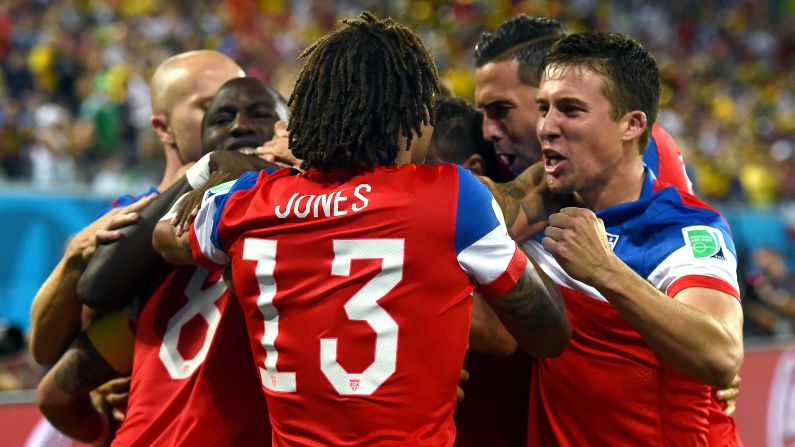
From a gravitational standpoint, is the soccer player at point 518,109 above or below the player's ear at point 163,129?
Result: above

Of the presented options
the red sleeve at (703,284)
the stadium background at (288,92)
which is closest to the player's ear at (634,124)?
the red sleeve at (703,284)

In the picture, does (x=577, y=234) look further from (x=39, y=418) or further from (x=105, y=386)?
(x=39, y=418)

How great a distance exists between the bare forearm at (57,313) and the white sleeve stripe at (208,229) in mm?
793

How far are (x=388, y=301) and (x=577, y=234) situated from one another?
1.94 ft

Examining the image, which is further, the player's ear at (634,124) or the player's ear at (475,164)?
the player's ear at (475,164)

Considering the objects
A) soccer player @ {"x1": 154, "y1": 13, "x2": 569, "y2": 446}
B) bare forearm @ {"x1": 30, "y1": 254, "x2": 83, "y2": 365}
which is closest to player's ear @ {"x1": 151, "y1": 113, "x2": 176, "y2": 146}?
bare forearm @ {"x1": 30, "y1": 254, "x2": 83, "y2": 365}

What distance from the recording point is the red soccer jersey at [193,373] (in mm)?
2959

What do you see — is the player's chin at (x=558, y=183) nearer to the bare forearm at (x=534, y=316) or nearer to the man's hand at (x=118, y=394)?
the bare forearm at (x=534, y=316)

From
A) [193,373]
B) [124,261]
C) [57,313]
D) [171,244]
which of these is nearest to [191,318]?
[193,373]

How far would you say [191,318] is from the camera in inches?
122

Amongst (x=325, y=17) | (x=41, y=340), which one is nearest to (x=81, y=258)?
(x=41, y=340)

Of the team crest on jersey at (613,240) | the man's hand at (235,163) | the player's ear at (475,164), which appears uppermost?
the player's ear at (475,164)

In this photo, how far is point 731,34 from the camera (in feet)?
73.7

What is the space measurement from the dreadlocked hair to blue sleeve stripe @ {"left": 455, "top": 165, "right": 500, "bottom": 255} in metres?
0.21
